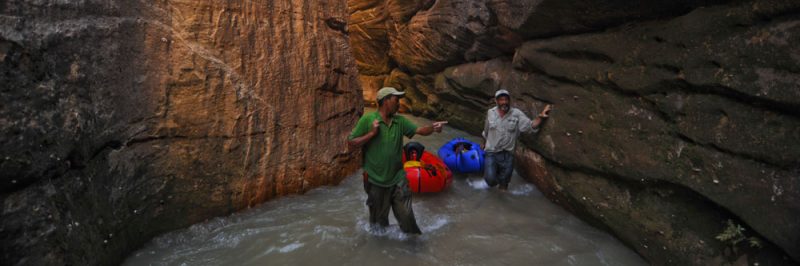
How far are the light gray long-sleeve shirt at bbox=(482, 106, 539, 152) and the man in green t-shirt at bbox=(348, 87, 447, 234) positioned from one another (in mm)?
2157

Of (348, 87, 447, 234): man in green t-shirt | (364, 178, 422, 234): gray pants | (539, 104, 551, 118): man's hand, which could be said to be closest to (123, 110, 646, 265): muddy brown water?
(364, 178, 422, 234): gray pants

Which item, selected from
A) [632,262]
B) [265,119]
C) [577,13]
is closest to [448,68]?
[577,13]

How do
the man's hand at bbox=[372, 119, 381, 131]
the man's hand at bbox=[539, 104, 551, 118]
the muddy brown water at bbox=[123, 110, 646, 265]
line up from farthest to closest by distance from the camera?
the man's hand at bbox=[539, 104, 551, 118] < the muddy brown water at bbox=[123, 110, 646, 265] < the man's hand at bbox=[372, 119, 381, 131]

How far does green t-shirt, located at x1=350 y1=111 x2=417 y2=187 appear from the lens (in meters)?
3.84

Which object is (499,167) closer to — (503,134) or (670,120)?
(503,134)

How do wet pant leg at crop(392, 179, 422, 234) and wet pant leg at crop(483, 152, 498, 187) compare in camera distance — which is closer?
wet pant leg at crop(392, 179, 422, 234)

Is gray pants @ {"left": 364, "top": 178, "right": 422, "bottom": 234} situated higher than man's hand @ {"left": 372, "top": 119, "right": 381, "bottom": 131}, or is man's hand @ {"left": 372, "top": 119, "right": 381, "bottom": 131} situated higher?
man's hand @ {"left": 372, "top": 119, "right": 381, "bottom": 131}

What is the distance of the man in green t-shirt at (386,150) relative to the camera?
3.80 metres

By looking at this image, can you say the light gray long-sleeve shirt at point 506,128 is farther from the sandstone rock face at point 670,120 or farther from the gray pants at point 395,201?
the gray pants at point 395,201

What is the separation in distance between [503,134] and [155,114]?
4431 millimetres

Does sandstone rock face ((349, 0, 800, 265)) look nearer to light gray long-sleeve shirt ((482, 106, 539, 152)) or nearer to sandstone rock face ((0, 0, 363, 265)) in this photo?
light gray long-sleeve shirt ((482, 106, 539, 152))

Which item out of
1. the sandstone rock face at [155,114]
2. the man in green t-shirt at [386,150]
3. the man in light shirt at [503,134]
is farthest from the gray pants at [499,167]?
the man in green t-shirt at [386,150]

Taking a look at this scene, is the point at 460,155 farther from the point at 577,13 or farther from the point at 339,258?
the point at 339,258

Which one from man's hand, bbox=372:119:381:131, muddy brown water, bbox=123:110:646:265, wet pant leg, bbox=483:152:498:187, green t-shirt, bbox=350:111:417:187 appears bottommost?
muddy brown water, bbox=123:110:646:265
